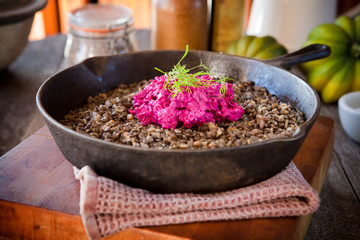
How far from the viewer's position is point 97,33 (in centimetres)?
169

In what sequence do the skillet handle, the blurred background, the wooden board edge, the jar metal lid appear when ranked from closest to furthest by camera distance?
the wooden board edge
the skillet handle
the jar metal lid
the blurred background

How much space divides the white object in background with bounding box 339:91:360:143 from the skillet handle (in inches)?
11.5

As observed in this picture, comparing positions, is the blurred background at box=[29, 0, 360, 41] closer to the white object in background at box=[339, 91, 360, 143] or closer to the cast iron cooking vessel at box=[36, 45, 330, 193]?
the white object in background at box=[339, 91, 360, 143]

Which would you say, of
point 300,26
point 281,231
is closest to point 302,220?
point 281,231

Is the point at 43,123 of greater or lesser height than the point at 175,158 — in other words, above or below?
below

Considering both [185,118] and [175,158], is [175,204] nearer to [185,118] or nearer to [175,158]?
[175,158]

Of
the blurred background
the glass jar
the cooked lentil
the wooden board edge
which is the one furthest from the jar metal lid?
the blurred background

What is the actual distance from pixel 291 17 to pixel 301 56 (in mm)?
872

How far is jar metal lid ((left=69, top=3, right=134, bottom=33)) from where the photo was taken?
168 cm

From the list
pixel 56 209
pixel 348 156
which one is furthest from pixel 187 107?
pixel 348 156

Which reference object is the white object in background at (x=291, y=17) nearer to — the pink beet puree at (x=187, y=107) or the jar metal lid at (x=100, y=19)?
the jar metal lid at (x=100, y=19)

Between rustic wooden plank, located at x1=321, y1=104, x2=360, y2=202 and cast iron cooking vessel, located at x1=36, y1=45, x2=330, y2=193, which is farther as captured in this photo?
rustic wooden plank, located at x1=321, y1=104, x2=360, y2=202

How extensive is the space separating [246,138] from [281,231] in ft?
0.75

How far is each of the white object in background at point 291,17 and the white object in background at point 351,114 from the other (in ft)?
2.05
